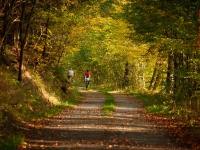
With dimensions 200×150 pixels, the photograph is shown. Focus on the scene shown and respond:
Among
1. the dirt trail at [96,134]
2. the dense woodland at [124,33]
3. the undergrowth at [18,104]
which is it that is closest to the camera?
the dirt trail at [96,134]

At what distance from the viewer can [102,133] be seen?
39.1 feet

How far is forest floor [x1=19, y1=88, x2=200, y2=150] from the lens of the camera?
32.9 ft

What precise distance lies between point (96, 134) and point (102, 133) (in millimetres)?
296

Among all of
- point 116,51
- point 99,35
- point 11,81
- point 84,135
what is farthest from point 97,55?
point 84,135

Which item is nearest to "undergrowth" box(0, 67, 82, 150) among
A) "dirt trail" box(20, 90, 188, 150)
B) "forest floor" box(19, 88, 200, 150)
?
"forest floor" box(19, 88, 200, 150)

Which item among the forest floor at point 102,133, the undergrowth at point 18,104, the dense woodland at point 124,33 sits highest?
the dense woodland at point 124,33

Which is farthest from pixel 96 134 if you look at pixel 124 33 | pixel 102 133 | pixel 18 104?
pixel 124 33

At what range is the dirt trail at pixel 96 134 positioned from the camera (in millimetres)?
9961

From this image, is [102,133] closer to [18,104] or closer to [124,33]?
[18,104]

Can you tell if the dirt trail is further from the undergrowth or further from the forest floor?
the undergrowth

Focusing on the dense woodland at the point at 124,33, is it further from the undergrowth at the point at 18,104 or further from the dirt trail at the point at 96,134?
the dirt trail at the point at 96,134

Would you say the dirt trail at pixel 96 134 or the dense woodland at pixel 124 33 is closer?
the dirt trail at pixel 96 134

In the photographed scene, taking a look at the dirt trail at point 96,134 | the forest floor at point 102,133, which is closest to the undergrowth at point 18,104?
the forest floor at point 102,133

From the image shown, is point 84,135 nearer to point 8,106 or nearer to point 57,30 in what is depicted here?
point 8,106
